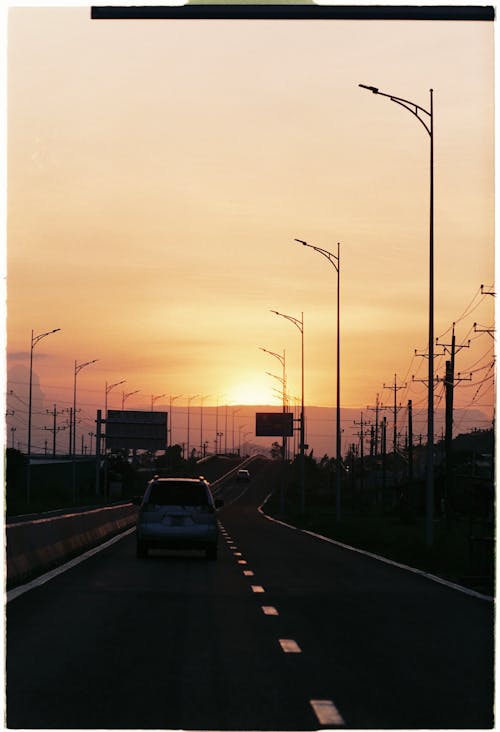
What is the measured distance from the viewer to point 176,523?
31.1 metres

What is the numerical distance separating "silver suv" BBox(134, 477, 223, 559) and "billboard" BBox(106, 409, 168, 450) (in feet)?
294

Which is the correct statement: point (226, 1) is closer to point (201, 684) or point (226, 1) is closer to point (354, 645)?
point (201, 684)

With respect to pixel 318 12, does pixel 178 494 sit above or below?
below

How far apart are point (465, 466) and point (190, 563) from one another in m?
119

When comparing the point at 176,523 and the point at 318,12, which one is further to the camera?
the point at 176,523

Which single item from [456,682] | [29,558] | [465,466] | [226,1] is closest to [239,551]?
[29,558]

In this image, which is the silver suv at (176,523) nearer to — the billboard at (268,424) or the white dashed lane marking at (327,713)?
the white dashed lane marking at (327,713)

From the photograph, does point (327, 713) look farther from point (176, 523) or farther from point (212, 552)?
point (212, 552)

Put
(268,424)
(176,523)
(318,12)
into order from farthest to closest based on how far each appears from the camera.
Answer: (268,424), (176,523), (318,12)

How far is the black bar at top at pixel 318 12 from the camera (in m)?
8.59

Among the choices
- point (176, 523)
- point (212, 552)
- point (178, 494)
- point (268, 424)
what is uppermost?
point (268, 424)

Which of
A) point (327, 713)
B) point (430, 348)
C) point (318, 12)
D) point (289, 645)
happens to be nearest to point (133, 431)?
point (430, 348)

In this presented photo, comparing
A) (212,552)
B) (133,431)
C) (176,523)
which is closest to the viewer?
(176,523)

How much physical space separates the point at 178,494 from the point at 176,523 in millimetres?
1100
